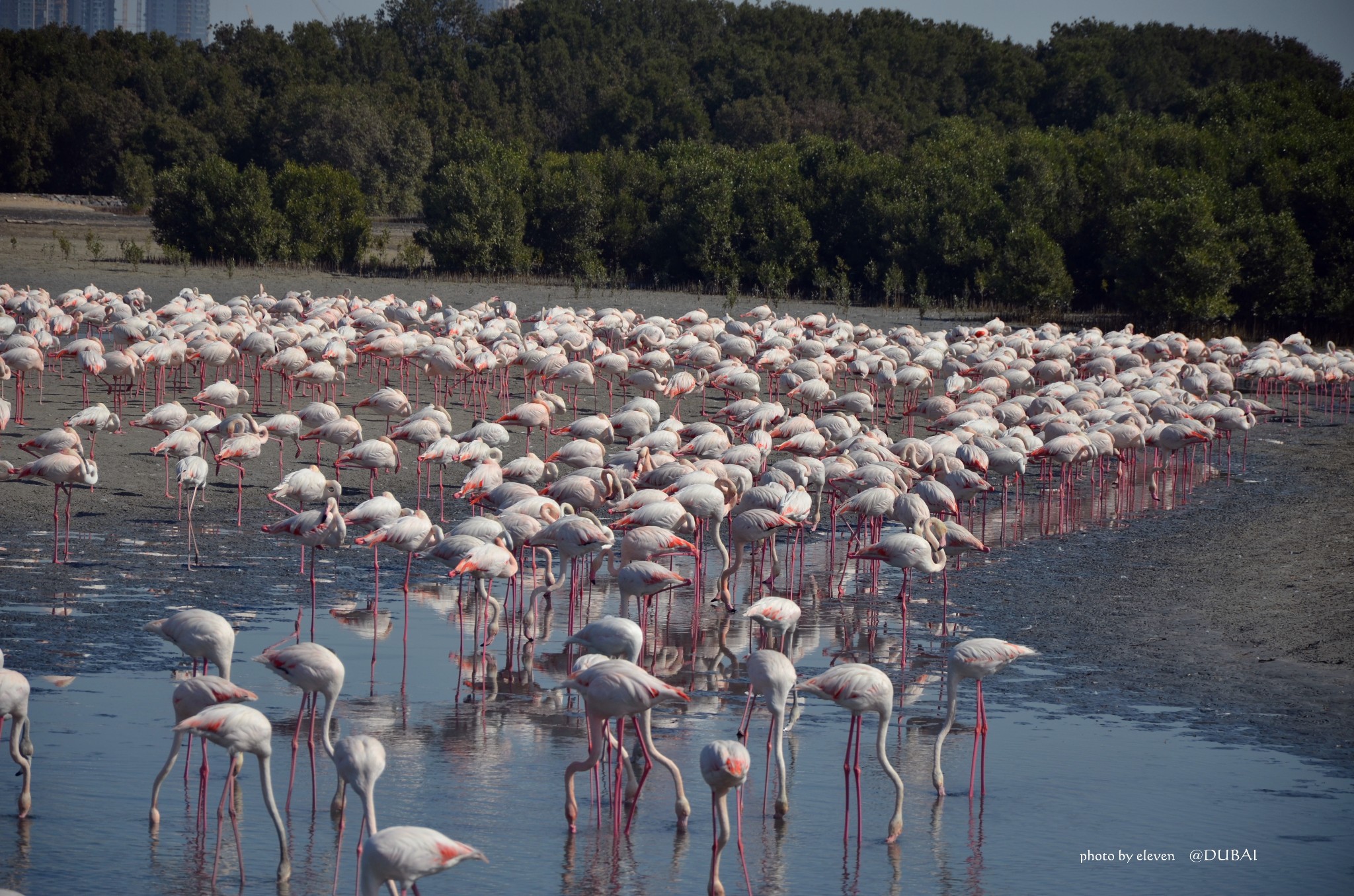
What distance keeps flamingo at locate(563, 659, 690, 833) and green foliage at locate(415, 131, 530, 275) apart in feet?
120

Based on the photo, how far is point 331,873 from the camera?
6.41 meters

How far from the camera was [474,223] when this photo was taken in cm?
4275

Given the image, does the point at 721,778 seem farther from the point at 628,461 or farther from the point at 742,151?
the point at 742,151

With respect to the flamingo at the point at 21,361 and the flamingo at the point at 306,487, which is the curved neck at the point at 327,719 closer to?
the flamingo at the point at 306,487

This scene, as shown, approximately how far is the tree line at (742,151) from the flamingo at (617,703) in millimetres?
28322

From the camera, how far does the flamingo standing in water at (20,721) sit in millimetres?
6359

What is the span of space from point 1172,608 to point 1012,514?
4.16m

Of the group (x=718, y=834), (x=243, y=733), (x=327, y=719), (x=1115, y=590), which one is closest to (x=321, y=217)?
(x=1115, y=590)

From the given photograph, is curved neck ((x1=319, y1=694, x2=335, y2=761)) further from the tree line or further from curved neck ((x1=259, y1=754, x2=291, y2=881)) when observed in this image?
the tree line

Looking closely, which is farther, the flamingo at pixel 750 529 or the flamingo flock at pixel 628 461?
the flamingo at pixel 750 529

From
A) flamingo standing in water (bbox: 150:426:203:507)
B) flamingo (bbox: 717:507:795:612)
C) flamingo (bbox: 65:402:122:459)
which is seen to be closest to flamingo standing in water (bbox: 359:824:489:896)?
flamingo (bbox: 717:507:795:612)

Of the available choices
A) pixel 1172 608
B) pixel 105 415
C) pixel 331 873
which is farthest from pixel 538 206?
pixel 331 873

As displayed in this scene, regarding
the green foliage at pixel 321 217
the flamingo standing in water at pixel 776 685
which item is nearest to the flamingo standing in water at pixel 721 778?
the flamingo standing in water at pixel 776 685

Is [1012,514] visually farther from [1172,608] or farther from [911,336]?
[911,336]
